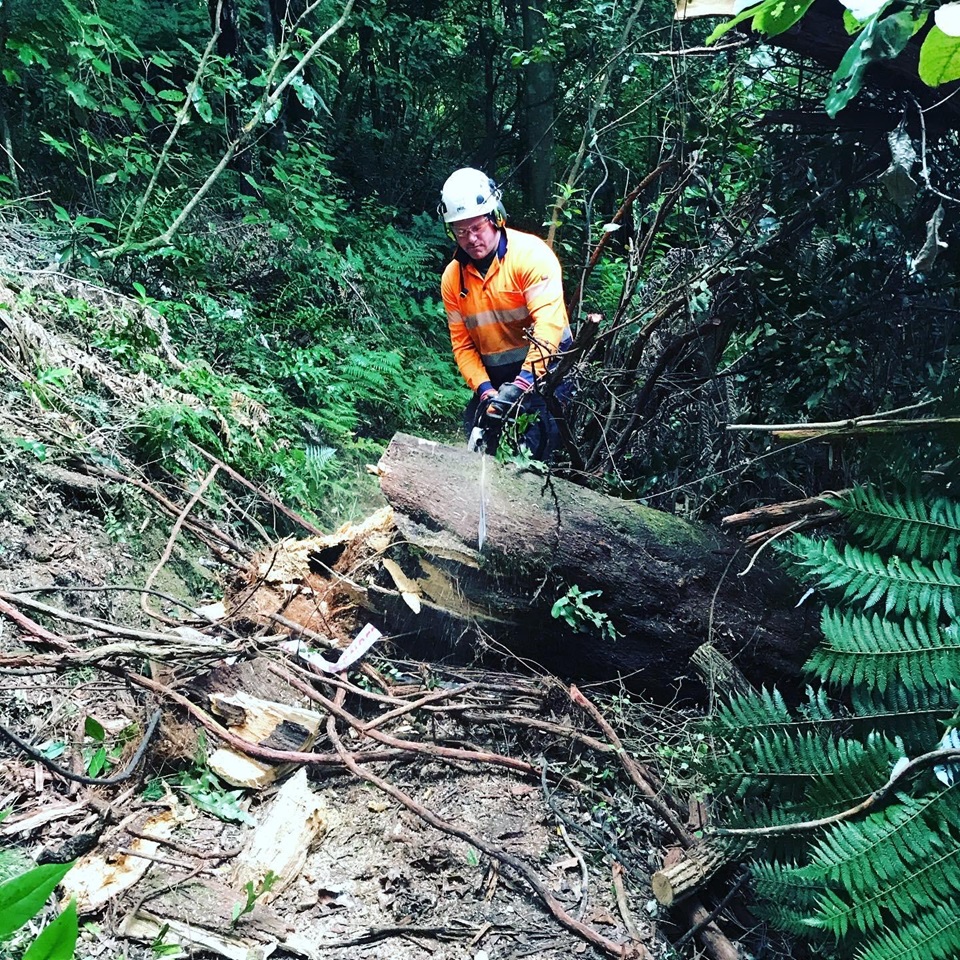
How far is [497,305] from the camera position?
4910mm

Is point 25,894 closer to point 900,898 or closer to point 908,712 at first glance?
point 900,898

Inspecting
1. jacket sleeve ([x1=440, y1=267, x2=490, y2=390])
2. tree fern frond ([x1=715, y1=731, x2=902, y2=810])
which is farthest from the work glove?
tree fern frond ([x1=715, y1=731, x2=902, y2=810])

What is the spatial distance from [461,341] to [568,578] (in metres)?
2.40

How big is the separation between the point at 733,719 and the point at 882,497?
0.81 meters

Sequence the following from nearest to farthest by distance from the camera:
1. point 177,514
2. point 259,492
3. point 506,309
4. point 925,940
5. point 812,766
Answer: point 925,940 < point 812,766 < point 177,514 < point 259,492 < point 506,309

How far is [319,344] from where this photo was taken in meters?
6.87

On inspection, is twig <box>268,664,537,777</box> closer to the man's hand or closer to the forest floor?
the forest floor

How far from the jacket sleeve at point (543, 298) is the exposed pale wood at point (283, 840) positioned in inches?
104

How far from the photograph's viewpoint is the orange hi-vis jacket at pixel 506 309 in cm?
465

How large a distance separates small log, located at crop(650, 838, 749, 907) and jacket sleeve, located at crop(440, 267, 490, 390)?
3152 millimetres

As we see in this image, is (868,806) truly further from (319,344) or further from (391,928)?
(319,344)

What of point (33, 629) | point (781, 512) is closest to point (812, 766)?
point (781, 512)

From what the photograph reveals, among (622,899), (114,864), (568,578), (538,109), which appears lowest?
(622,899)

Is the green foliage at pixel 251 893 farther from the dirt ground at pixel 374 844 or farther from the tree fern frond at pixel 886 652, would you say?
the tree fern frond at pixel 886 652
